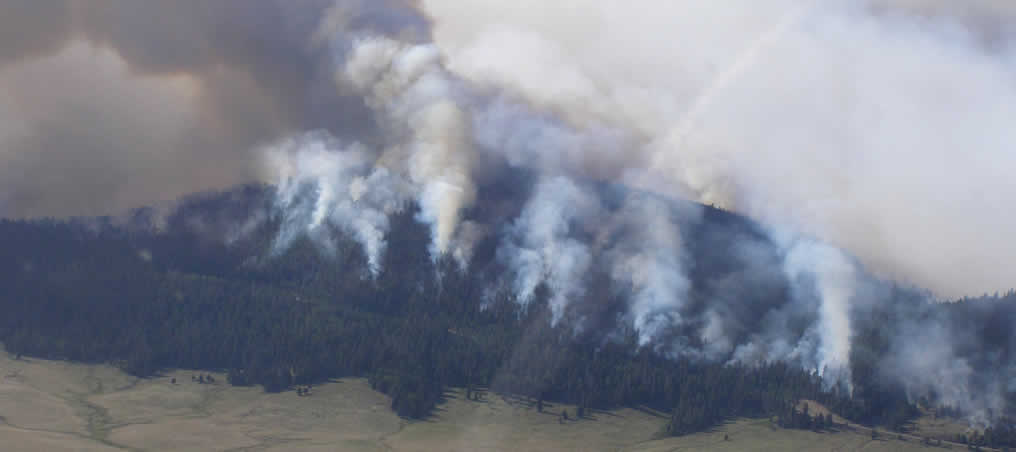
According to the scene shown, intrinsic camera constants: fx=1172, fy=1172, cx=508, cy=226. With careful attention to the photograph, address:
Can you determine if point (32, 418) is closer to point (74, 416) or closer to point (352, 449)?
point (74, 416)

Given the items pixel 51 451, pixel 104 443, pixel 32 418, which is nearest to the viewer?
pixel 51 451

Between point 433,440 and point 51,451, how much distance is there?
62374 millimetres

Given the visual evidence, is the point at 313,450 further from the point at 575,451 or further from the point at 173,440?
the point at 575,451

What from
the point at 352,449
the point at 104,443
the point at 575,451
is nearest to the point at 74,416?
the point at 104,443

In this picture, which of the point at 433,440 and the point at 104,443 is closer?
the point at 104,443

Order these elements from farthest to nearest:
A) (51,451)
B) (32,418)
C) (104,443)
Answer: (32,418) < (104,443) < (51,451)

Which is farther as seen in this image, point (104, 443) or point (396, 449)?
point (396, 449)

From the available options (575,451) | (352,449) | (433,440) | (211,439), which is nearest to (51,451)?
(211,439)

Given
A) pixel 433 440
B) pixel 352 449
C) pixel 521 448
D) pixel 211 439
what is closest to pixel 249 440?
pixel 211 439

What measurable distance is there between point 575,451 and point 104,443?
76.0 metres

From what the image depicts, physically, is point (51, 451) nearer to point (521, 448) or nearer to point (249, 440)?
point (249, 440)

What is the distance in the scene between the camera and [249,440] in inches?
7480

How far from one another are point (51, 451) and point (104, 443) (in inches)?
573

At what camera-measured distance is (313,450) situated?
600 ft
